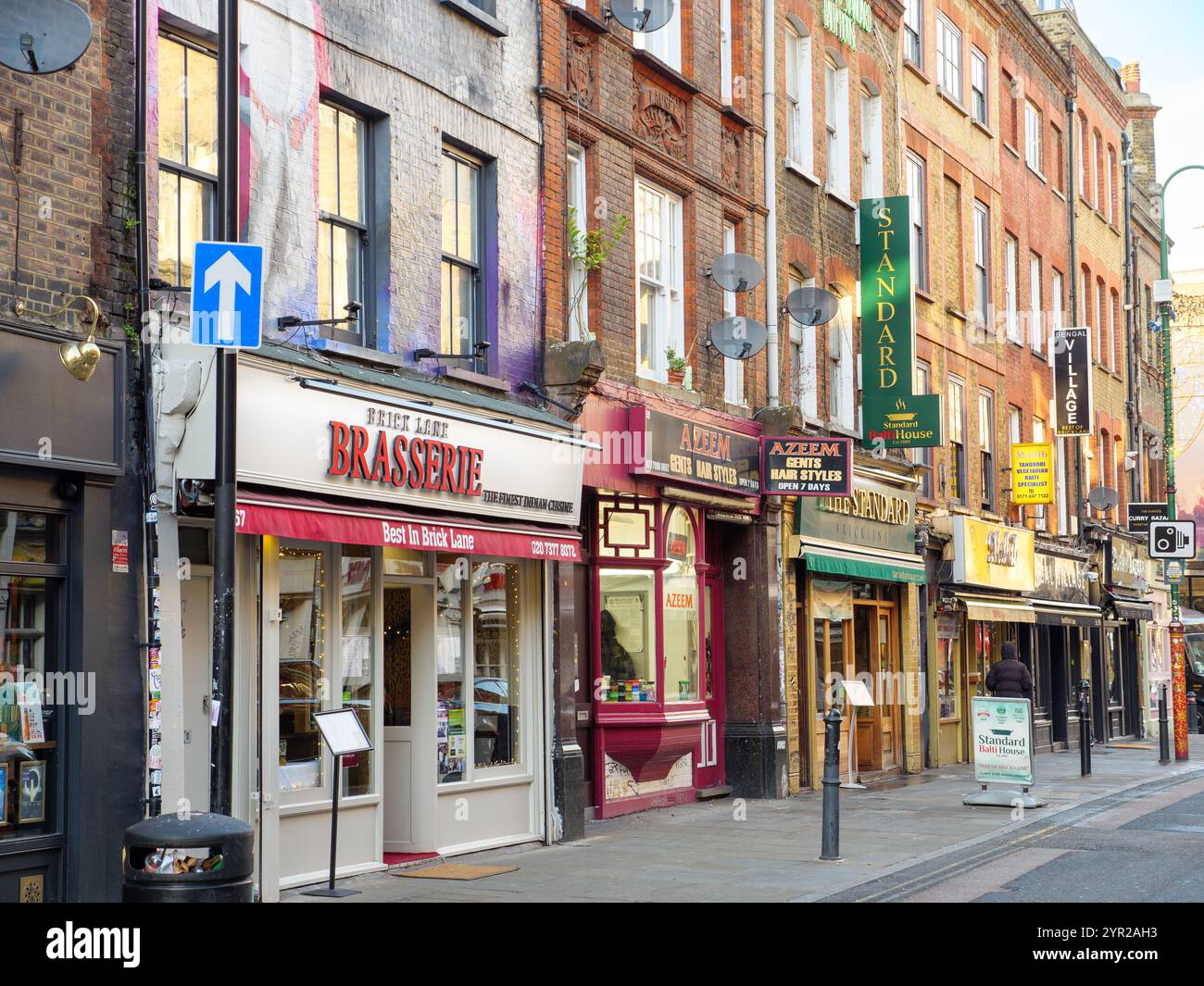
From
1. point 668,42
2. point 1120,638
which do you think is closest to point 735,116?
point 668,42

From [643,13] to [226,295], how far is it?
946cm

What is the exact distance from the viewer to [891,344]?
22562 mm

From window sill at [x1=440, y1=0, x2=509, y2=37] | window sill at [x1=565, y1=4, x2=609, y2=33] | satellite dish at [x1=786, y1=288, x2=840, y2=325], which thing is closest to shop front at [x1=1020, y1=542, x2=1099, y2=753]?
satellite dish at [x1=786, y1=288, x2=840, y2=325]

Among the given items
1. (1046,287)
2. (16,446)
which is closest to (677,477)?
(16,446)

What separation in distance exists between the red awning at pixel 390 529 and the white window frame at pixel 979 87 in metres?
17.8

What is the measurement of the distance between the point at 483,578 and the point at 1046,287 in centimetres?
2146

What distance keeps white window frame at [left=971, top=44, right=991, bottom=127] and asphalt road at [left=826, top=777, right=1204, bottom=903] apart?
52.4 feet

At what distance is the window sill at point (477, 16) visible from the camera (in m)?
13.9

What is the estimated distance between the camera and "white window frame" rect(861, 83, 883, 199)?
24.0 metres

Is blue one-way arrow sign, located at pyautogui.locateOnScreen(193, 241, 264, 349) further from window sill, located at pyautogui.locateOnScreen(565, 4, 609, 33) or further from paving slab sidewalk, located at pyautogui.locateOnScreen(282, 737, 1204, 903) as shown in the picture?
window sill, located at pyautogui.locateOnScreen(565, 4, 609, 33)

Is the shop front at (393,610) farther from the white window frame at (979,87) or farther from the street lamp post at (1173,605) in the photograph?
the white window frame at (979,87)

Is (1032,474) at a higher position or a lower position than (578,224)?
lower

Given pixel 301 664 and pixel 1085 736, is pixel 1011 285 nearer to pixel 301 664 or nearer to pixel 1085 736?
pixel 1085 736
